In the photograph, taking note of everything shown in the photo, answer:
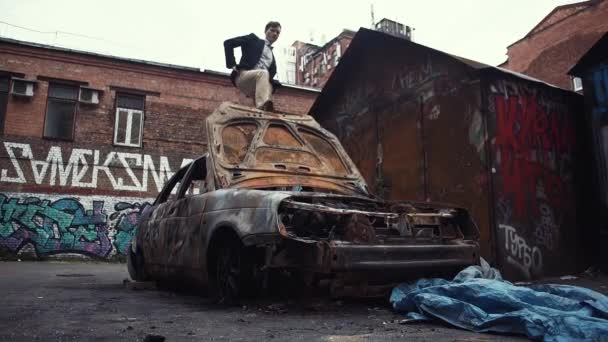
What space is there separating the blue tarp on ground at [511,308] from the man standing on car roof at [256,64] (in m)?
3.70

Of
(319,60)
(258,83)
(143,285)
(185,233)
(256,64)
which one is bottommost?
(143,285)

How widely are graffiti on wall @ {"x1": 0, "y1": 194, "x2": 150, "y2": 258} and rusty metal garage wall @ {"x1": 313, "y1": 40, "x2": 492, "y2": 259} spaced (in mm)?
9767

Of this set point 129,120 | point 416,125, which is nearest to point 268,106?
point 416,125

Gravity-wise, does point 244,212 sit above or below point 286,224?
above

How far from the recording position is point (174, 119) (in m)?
17.8

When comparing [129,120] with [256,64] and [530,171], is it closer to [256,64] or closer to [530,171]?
[256,64]

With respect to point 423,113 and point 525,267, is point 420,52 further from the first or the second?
point 525,267

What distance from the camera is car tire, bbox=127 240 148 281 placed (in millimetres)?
6449

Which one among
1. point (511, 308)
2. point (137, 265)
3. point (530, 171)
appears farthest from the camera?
point (530, 171)

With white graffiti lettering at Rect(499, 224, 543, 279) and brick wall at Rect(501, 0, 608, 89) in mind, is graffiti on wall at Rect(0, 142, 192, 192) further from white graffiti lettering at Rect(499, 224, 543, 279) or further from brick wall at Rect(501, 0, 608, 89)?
brick wall at Rect(501, 0, 608, 89)

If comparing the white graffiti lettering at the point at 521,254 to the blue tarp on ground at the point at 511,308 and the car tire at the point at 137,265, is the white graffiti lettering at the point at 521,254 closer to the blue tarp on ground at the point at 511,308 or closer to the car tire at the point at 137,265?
the blue tarp on ground at the point at 511,308

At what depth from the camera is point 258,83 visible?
671 centimetres

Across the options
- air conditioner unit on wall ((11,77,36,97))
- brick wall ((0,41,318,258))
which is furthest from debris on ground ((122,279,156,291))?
air conditioner unit on wall ((11,77,36,97))

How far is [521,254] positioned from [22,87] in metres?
15.7
